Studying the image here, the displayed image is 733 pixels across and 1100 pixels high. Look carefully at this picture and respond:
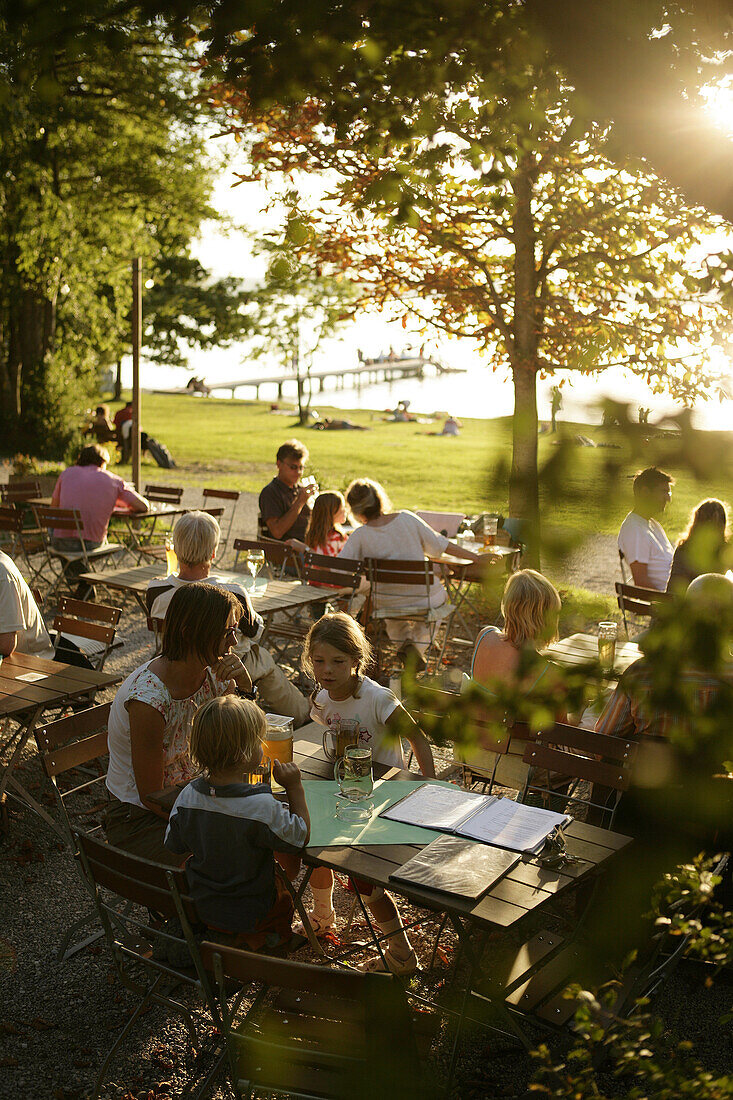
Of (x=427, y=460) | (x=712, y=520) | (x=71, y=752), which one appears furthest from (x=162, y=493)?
(x=427, y=460)

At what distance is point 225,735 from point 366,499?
4.28 meters

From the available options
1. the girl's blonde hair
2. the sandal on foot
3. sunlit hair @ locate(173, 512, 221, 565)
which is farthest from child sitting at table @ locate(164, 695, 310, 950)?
sunlit hair @ locate(173, 512, 221, 565)

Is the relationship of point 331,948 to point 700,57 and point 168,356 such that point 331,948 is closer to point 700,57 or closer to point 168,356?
point 700,57

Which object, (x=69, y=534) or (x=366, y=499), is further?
(x=69, y=534)

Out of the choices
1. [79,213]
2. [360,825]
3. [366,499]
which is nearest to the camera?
[360,825]

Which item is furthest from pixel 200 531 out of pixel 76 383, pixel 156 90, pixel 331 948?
pixel 76 383

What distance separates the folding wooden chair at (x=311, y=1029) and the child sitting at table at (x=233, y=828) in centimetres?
18

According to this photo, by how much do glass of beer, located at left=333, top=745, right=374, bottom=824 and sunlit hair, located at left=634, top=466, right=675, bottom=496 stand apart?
7.97 ft

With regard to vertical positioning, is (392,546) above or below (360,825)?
above

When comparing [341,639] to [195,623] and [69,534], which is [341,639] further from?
[69,534]

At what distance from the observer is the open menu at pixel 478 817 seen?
10.2ft

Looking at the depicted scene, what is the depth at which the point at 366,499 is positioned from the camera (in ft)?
23.5

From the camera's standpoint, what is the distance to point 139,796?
3592 millimetres

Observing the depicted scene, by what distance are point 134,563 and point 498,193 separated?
24.3ft
